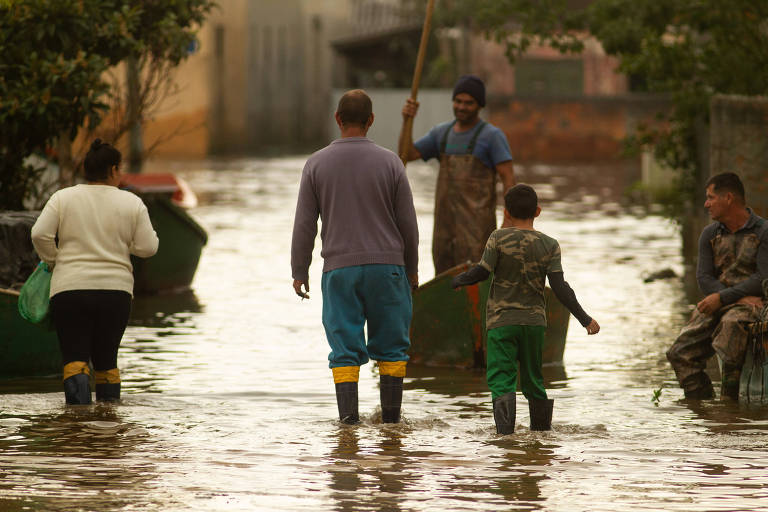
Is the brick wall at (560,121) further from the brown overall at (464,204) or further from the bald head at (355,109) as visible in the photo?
the bald head at (355,109)

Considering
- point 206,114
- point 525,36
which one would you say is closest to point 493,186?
point 525,36

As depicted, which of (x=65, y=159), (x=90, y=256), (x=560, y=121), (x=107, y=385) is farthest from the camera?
(x=560, y=121)

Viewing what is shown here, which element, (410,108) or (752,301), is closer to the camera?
(752,301)

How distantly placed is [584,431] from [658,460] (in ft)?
2.53

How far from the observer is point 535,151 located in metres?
39.2

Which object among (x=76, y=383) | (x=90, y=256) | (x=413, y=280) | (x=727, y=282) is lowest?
(x=76, y=383)

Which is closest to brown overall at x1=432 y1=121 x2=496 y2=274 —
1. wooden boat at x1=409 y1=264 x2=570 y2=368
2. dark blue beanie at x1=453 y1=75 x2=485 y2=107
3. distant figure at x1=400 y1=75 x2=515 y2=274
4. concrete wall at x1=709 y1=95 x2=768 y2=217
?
distant figure at x1=400 y1=75 x2=515 y2=274

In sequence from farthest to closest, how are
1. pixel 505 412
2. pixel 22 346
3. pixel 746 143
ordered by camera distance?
1. pixel 746 143
2. pixel 22 346
3. pixel 505 412

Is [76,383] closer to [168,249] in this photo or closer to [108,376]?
[108,376]

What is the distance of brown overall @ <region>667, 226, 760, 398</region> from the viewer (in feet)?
27.2

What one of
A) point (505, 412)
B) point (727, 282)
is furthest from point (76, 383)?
point (727, 282)

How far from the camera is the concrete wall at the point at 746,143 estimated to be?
1214cm

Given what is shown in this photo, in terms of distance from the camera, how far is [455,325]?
32.1ft

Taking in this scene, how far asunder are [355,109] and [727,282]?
235 cm
